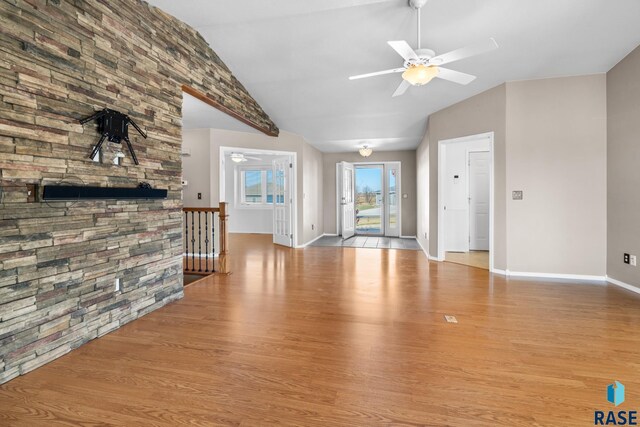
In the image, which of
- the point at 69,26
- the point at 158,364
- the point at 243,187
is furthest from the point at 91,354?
the point at 243,187

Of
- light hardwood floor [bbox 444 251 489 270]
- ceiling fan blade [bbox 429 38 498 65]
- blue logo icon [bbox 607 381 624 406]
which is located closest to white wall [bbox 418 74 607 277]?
light hardwood floor [bbox 444 251 489 270]

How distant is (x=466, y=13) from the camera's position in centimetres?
300

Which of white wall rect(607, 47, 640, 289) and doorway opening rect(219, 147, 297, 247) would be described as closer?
white wall rect(607, 47, 640, 289)

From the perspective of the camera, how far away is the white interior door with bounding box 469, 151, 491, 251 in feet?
20.4

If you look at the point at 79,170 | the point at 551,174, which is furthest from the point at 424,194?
the point at 79,170

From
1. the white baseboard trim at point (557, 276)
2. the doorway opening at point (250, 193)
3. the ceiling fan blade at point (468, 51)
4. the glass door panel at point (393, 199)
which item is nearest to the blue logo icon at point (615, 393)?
the ceiling fan blade at point (468, 51)

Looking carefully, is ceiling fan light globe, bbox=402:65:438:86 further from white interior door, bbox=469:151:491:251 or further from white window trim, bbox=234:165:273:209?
white window trim, bbox=234:165:273:209

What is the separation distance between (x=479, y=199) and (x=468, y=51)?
4424mm

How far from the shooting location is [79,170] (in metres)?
2.30

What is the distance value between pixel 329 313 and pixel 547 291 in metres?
2.71

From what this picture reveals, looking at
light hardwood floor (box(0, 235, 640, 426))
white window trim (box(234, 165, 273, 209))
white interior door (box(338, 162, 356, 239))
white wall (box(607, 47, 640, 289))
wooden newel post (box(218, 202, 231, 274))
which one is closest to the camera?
light hardwood floor (box(0, 235, 640, 426))

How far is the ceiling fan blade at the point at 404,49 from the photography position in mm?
2455

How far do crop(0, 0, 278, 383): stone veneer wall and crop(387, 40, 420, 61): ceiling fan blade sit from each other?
2337mm

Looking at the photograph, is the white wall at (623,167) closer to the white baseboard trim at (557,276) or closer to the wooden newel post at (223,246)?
the white baseboard trim at (557,276)
